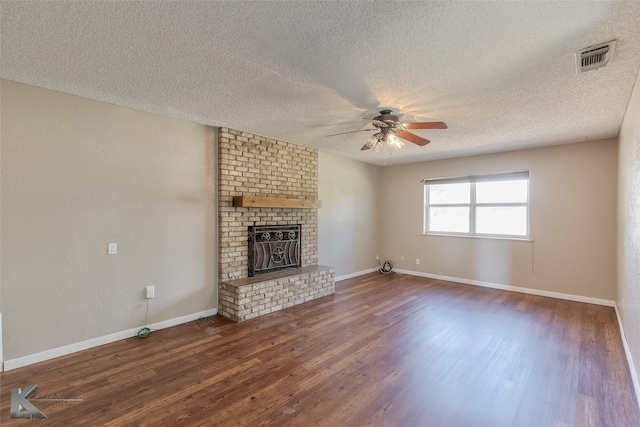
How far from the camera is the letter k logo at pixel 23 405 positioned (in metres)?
1.94

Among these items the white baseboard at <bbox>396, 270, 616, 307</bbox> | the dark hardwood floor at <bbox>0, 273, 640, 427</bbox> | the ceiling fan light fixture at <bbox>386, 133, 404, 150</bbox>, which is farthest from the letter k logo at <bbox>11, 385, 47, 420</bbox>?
the white baseboard at <bbox>396, 270, 616, 307</bbox>

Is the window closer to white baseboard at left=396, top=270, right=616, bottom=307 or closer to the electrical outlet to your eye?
white baseboard at left=396, top=270, right=616, bottom=307

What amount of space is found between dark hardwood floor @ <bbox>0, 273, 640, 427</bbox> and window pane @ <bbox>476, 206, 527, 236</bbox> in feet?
5.52

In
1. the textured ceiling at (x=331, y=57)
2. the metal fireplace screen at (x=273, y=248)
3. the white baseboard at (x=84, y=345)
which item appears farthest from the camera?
the metal fireplace screen at (x=273, y=248)

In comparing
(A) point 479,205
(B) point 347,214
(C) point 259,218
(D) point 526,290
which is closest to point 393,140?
(C) point 259,218

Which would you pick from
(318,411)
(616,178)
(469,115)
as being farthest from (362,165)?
(318,411)

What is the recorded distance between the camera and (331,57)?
6.78 feet

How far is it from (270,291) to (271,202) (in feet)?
4.13

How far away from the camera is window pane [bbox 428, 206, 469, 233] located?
5723mm

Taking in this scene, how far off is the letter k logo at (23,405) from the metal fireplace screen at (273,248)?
2.38 metres

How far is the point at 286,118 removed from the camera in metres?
3.43

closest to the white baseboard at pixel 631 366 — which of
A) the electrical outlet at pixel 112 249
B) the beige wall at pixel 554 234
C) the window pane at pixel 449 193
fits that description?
the beige wall at pixel 554 234

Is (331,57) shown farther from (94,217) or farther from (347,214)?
(347,214)

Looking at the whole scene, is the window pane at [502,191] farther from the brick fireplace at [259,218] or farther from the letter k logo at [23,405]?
the letter k logo at [23,405]
